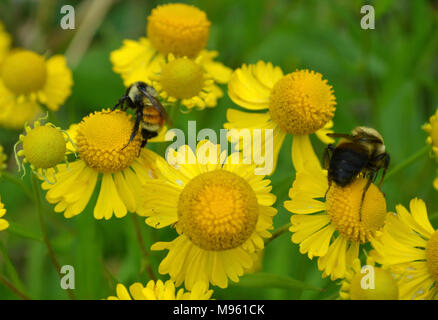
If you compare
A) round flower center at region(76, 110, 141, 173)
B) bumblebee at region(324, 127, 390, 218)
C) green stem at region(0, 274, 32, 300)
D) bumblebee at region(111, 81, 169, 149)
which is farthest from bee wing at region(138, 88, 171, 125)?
green stem at region(0, 274, 32, 300)

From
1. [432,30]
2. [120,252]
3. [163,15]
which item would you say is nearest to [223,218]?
[163,15]

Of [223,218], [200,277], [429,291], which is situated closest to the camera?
[223,218]

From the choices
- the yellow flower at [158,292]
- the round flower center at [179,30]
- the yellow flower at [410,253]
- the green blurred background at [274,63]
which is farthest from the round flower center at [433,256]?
the round flower center at [179,30]

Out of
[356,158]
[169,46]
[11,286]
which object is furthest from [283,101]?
[11,286]

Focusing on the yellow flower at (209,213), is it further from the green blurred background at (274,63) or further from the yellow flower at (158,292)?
the green blurred background at (274,63)

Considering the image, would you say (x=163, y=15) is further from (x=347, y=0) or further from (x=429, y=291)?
(x=347, y=0)
